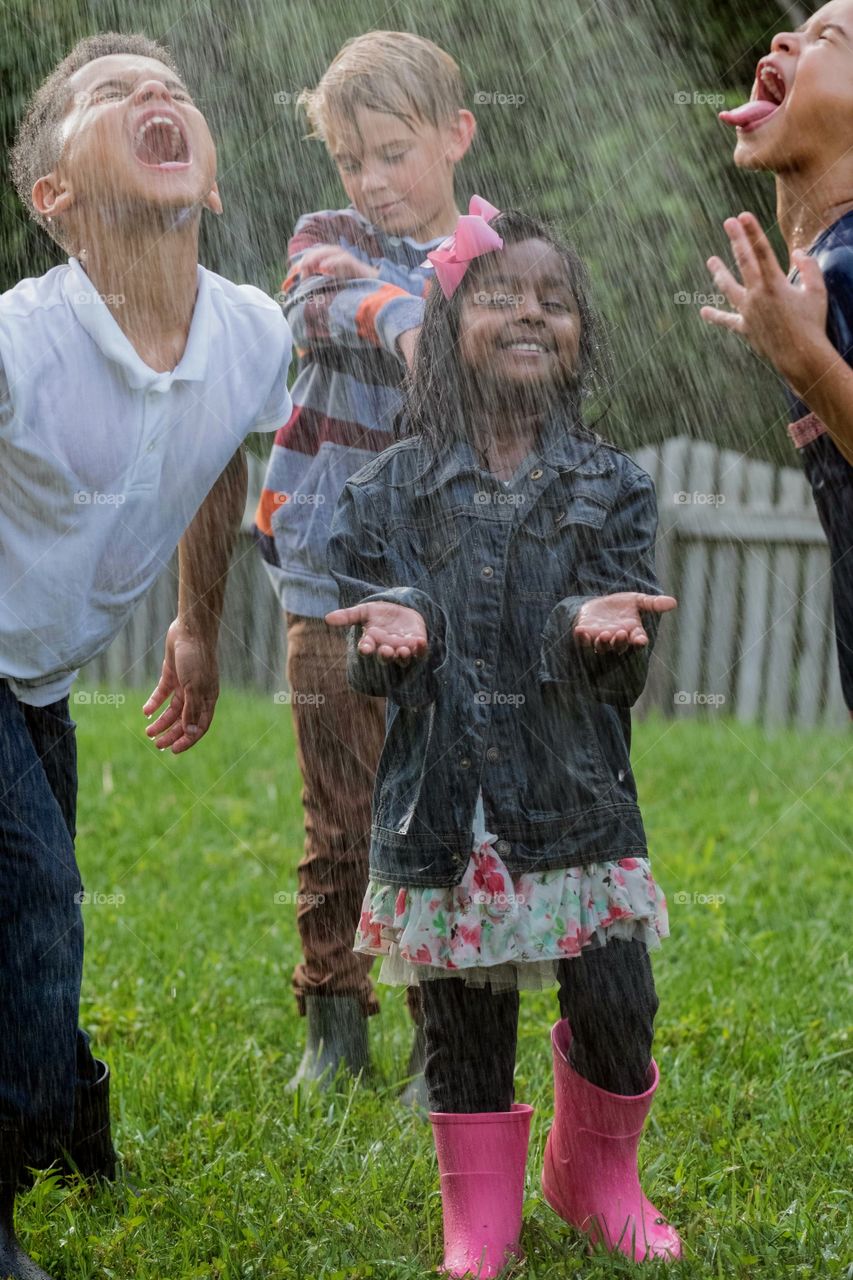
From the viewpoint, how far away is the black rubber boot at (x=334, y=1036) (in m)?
3.22

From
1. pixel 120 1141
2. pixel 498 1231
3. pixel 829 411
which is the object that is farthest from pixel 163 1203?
pixel 829 411

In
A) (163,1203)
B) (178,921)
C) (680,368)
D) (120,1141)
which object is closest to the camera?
(163,1203)

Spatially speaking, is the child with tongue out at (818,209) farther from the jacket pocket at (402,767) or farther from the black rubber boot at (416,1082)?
the black rubber boot at (416,1082)

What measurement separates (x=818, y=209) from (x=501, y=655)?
989mm

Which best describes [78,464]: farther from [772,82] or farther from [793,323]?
[772,82]

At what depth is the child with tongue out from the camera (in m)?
2.38

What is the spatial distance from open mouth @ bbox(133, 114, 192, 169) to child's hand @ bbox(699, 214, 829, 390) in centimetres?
86

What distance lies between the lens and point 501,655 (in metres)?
2.33

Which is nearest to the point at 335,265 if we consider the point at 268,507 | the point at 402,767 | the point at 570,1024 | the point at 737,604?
the point at 268,507

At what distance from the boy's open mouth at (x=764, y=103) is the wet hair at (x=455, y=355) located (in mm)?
445

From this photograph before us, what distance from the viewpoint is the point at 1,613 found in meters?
2.34

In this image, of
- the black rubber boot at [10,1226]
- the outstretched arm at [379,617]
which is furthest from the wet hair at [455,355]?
the black rubber boot at [10,1226]

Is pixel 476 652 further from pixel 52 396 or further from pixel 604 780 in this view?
pixel 52 396

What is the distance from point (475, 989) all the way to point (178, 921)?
2.25 metres
